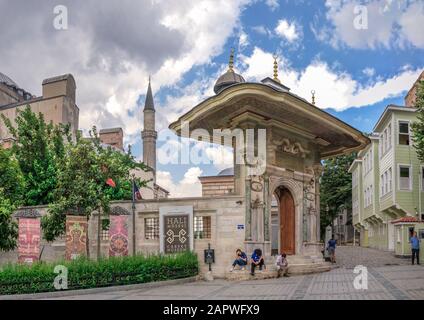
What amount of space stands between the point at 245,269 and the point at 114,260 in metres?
4.98

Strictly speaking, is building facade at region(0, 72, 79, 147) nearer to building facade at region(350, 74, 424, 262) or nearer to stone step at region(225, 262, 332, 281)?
building facade at region(350, 74, 424, 262)

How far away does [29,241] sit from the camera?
858 inches

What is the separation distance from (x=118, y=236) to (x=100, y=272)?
3.52 m

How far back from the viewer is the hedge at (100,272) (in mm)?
17359

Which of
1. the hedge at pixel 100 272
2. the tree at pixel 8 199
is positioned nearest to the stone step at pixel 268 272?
the hedge at pixel 100 272

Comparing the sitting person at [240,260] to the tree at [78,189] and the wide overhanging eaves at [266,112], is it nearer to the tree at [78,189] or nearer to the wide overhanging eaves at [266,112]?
the wide overhanging eaves at [266,112]

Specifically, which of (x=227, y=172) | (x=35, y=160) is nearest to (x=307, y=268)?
(x=35, y=160)

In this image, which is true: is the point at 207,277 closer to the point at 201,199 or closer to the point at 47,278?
the point at 201,199

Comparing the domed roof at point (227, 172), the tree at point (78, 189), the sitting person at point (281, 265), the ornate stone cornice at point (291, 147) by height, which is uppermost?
the domed roof at point (227, 172)

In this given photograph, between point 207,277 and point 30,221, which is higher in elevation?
point 30,221

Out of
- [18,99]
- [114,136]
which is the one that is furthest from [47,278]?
[18,99]

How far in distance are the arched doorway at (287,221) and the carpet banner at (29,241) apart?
1061cm

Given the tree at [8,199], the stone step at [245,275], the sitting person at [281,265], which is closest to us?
the stone step at [245,275]

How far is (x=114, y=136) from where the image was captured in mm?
67375
